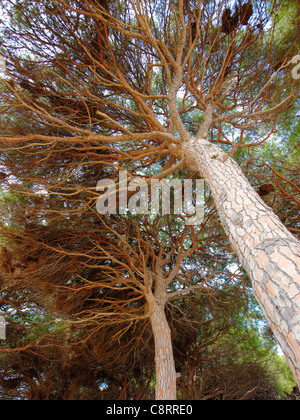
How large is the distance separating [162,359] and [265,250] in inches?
102

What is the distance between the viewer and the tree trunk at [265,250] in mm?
944

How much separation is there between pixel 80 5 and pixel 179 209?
2.84 metres

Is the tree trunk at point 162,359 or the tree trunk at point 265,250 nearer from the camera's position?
the tree trunk at point 265,250

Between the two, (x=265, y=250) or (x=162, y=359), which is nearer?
(x=265, y=250)

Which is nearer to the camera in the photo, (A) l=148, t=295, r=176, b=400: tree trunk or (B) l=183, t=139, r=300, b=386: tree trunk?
(B) l=183, t=139, r=300, b=386: tree trunk

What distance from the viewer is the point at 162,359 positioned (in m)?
3.11

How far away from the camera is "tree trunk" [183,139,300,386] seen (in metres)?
0.94

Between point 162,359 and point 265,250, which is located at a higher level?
point 265,250

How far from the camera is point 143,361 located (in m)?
5.29

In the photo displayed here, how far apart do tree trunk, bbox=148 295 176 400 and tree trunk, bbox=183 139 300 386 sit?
7.53 ft

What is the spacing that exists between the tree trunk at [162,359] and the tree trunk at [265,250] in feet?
7.53

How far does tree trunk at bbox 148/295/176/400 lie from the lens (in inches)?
113
